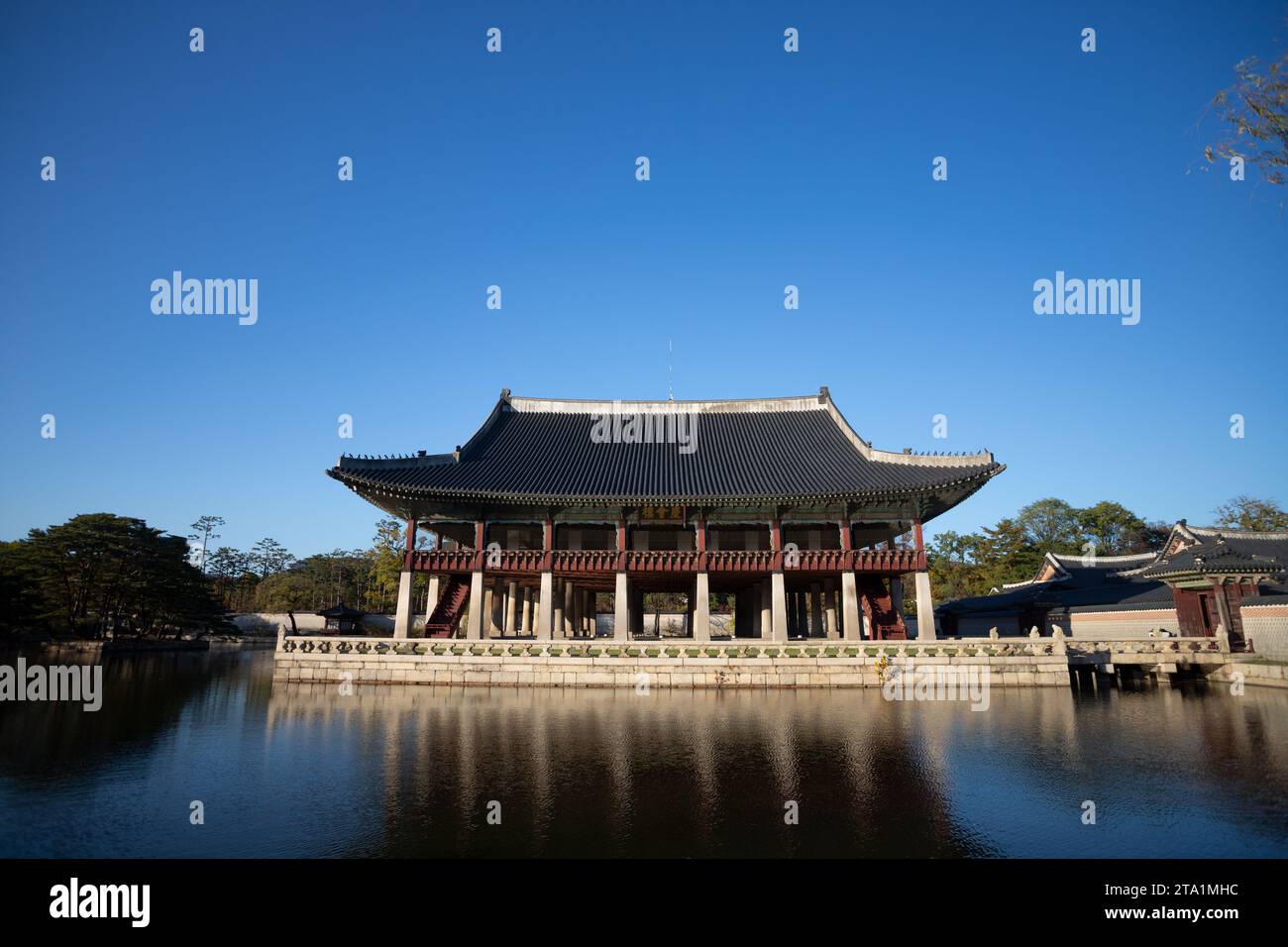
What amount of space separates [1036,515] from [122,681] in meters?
93.9

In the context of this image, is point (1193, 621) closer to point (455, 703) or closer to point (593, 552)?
point (593, 552)

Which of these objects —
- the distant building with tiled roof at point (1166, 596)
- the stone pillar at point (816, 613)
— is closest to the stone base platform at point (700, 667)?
the distant building with tiled roof at point (1166, 596)

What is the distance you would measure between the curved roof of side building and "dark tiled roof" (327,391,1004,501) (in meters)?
0.06

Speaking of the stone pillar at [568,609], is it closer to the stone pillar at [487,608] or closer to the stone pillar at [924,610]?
the stone pillar at [487,608]

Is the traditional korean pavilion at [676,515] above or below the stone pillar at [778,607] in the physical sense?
above

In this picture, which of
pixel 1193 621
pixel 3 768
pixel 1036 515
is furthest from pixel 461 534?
pixel 1036 515

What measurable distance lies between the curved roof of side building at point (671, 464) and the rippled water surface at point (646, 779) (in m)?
11.0

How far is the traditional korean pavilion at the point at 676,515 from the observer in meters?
31.5

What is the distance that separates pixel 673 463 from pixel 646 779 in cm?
2521

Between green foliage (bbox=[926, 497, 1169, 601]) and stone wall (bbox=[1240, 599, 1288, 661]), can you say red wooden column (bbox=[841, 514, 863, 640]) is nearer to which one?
stone wall (bbox=[1240, 599, 1288, 661])

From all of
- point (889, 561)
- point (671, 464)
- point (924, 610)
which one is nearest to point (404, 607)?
point (671, 464)

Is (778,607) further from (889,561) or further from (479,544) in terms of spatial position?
(479,544)

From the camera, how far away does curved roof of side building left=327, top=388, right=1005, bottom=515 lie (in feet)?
102

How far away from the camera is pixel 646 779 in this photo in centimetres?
1270
